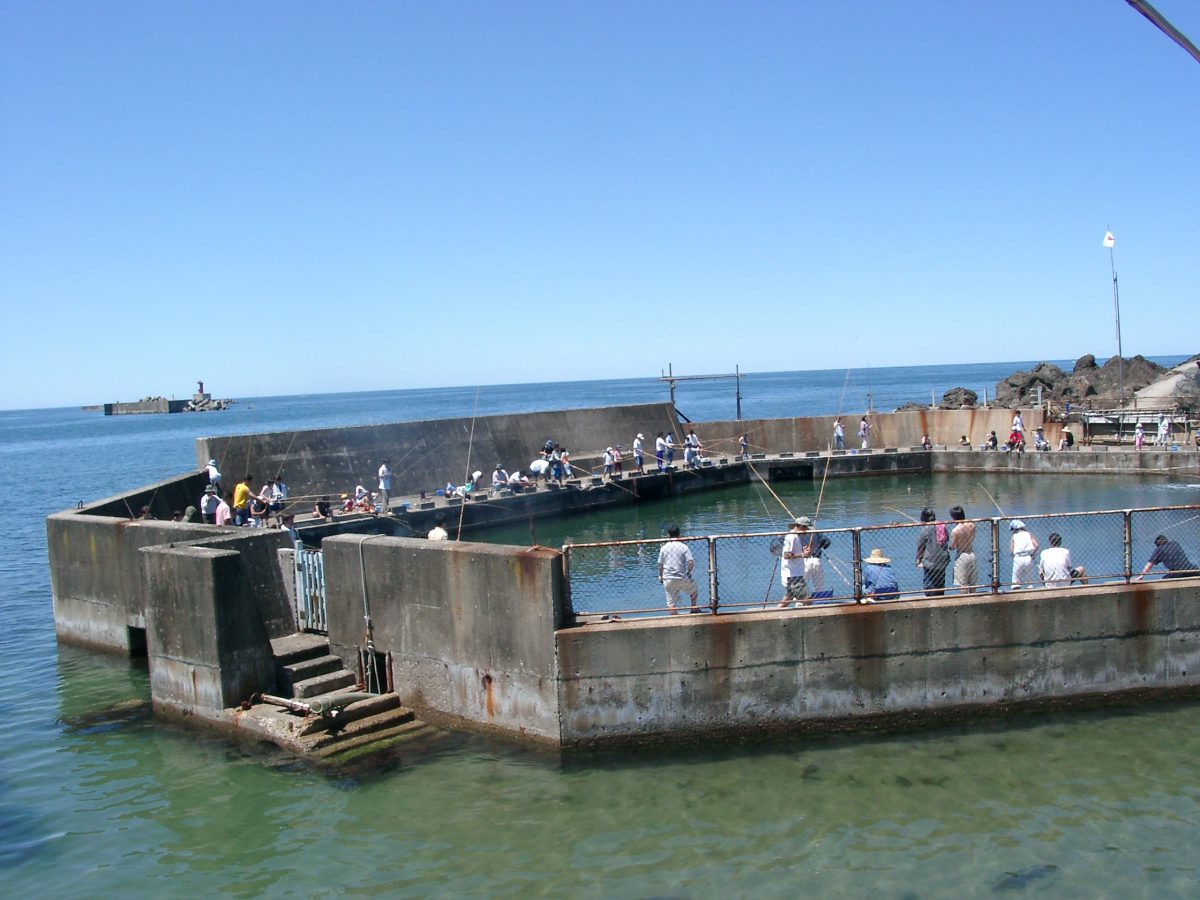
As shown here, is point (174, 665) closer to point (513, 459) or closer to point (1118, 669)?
point (1118, 669)

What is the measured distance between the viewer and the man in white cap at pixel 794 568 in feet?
38.7

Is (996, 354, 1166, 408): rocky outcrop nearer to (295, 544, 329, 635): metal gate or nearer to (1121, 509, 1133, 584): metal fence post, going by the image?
(1121, 509, 1133, 584): metal fence post

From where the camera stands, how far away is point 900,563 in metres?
17.0

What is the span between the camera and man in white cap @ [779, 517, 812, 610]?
11.8 metres

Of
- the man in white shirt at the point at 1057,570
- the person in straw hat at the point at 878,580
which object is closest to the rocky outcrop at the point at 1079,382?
the man in white shirt at the point at 1057,570

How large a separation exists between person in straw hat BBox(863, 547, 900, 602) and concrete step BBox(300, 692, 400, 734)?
238 inches

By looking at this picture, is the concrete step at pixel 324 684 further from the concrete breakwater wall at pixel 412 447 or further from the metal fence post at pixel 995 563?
the concrete breakwater wall at pixel 412 447

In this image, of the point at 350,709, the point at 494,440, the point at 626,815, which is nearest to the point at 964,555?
the point at 626,815

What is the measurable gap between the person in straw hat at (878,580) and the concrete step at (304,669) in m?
6.94

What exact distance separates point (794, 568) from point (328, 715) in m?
5.94

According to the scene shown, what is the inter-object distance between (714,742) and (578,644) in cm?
198

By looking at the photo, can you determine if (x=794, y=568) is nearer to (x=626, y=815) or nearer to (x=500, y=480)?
(x=626, y=815)

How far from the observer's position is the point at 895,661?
1136 cm

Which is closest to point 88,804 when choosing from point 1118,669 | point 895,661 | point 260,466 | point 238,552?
point 238,552
